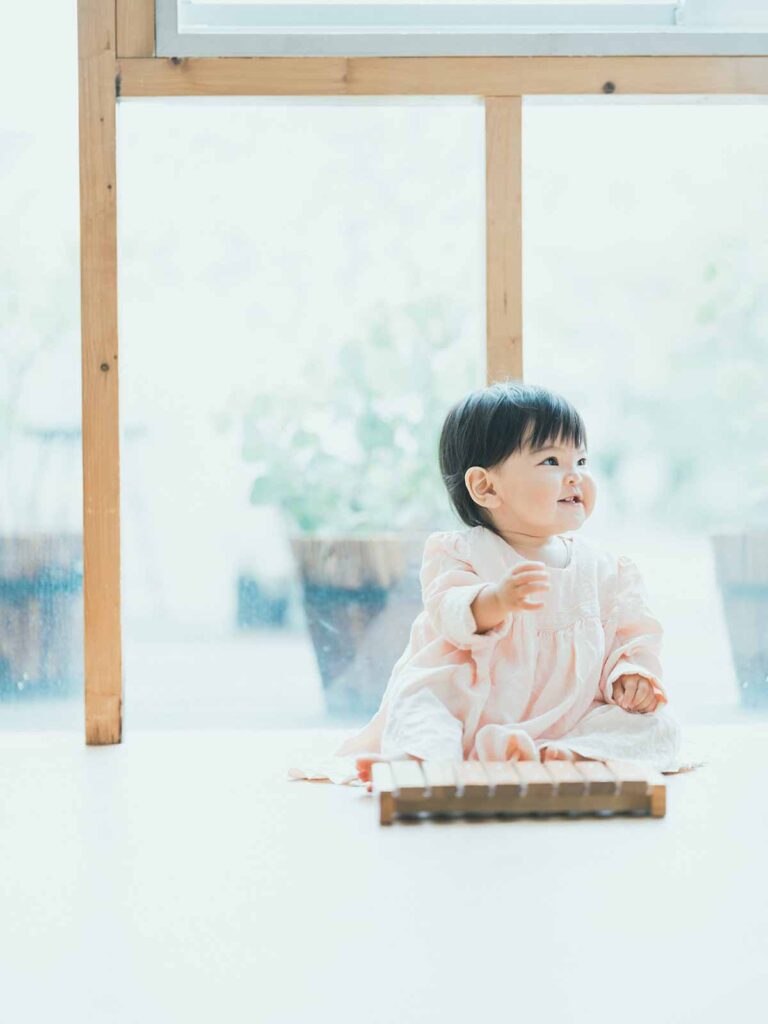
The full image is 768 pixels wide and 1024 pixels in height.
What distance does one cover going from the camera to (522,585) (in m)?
1.53

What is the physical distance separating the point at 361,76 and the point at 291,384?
0.50 m

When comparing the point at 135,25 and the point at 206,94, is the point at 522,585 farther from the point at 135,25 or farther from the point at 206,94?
the point at 135,25

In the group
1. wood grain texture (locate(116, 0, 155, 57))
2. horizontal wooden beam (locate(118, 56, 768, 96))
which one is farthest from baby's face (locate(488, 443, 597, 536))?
wood grain texture (locate(116, 0, 155, 57))

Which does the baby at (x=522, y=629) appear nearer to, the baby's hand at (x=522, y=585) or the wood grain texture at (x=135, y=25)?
the baby's hand at (x=522, y=585)

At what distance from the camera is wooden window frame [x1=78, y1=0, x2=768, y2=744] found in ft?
6.07

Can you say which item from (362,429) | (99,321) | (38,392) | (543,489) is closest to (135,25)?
(99,321)

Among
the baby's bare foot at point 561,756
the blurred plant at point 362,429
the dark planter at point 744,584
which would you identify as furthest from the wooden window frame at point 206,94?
the baby's bare foot at point 561,756

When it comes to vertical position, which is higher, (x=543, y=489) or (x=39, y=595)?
(x=543, y=489)

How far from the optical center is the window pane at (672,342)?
1.97 m

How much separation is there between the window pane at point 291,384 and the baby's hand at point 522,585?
0.44 metres

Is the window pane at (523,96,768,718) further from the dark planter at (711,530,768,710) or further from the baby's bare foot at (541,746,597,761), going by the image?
the baby's bare foot at (541,746,597,761)

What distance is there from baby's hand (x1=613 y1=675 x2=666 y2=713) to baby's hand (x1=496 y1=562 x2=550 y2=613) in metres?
0.22

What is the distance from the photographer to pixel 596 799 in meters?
1.46

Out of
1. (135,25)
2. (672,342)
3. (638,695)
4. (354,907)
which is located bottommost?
(354,907)
